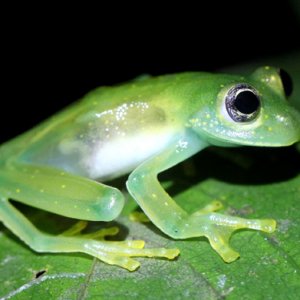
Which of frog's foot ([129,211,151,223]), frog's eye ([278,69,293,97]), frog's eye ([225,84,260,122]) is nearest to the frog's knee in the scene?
frog's foot ([129,211,151,223])

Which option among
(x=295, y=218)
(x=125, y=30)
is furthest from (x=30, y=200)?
(x=125, y=30)

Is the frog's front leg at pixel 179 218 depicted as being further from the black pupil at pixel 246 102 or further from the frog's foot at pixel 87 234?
the black pupil at pixel 246 102

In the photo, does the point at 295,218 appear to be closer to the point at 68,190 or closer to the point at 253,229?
the point at 253,229

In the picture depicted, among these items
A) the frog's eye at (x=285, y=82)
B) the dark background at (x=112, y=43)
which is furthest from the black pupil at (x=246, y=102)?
the dark background at (x=112, y=43)

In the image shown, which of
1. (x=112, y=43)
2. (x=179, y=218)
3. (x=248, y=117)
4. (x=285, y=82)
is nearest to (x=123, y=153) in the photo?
(x=179, y=218)

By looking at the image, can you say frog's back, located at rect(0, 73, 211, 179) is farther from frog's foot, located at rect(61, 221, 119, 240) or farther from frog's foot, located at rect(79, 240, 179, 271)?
frog's foot, located at rect(79, 240, 179, 271)

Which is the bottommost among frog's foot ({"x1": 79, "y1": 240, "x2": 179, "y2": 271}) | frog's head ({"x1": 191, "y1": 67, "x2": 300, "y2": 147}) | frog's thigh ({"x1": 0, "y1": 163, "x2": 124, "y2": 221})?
frog's foot ({"x1": 79, "y1": 240, "x2": 179, "y2": 271})

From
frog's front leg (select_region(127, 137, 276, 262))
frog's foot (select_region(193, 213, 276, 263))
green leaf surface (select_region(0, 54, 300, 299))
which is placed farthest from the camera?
frog's front leg (select_region(127, 137, 276, 262))
